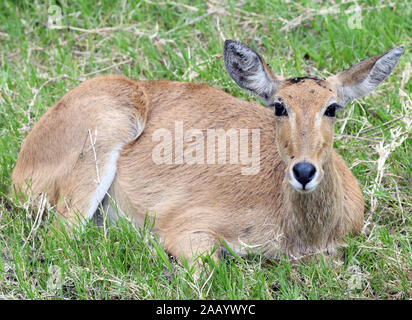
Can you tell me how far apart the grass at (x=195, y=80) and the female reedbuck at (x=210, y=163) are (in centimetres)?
24

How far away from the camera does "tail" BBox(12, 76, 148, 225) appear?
6344 millimetres

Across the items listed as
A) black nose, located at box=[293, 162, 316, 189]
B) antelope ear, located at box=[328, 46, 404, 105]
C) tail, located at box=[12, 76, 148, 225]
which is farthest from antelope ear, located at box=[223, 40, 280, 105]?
tail, located at box=[12, 76, 148, 225]

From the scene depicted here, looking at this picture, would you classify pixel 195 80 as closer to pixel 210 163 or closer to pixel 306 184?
pixel 210 163

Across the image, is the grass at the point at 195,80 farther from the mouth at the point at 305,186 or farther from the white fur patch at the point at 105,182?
the mouth at the point at 305,186

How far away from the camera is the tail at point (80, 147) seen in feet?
20.8

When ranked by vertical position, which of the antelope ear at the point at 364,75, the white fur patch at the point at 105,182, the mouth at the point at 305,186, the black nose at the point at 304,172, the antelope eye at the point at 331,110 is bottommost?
the white fur patch at the point at 105,182

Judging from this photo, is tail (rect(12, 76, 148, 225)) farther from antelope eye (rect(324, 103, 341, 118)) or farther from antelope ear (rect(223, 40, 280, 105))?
antelope eye (rect(324, 103, 341, 118))

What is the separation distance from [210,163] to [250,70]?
38.3 inches

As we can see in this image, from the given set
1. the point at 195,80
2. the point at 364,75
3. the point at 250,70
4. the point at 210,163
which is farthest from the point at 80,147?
the point at 364,75

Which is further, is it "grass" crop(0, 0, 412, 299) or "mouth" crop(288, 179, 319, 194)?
"grass" crop(0, 0, 412, 299)

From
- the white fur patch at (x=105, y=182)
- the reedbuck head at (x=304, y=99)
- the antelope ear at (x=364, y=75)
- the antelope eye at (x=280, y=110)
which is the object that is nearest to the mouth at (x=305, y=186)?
the reedbuck head at (x=304, y=99)

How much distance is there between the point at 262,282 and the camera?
520 cm

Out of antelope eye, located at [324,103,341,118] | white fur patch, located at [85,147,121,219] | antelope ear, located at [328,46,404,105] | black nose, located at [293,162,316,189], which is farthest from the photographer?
white fur patch, located at [85,147,121,219]
